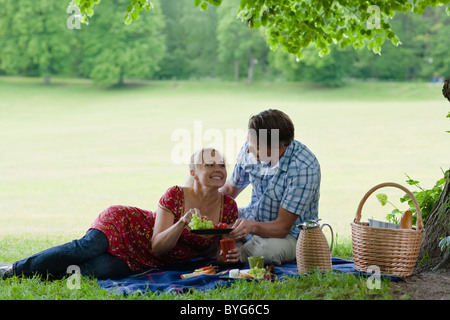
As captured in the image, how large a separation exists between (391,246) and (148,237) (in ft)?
5.89

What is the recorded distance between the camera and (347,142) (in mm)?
21531

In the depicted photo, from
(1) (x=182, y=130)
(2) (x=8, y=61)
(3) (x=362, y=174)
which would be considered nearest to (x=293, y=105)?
(1) (x=182, y=130)

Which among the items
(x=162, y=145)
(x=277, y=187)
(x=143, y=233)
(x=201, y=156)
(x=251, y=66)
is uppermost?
(x=251, y=66)

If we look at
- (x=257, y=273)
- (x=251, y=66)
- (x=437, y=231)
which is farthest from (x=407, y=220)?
(x=251, y=66)

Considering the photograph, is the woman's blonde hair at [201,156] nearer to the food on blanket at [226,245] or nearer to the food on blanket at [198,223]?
the food on blanket at [198,223]

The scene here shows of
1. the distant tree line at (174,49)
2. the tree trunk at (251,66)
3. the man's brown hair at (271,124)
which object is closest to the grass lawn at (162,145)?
the man's brown hair at (271,124)

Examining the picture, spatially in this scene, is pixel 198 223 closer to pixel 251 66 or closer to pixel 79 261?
pixel 79 261

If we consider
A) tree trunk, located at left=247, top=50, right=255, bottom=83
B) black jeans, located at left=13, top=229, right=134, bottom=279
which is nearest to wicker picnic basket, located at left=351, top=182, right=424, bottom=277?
black jeans, located at left=13, top=229, right=134, bottom=279

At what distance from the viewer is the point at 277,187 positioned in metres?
4.74

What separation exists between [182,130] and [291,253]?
20348mm

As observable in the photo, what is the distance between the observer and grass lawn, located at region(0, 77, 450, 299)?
833cm

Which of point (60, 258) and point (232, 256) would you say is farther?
point (232, 256)

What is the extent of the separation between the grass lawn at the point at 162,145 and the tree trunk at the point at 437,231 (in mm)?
1132

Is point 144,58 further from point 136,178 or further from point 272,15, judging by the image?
point 272,15
